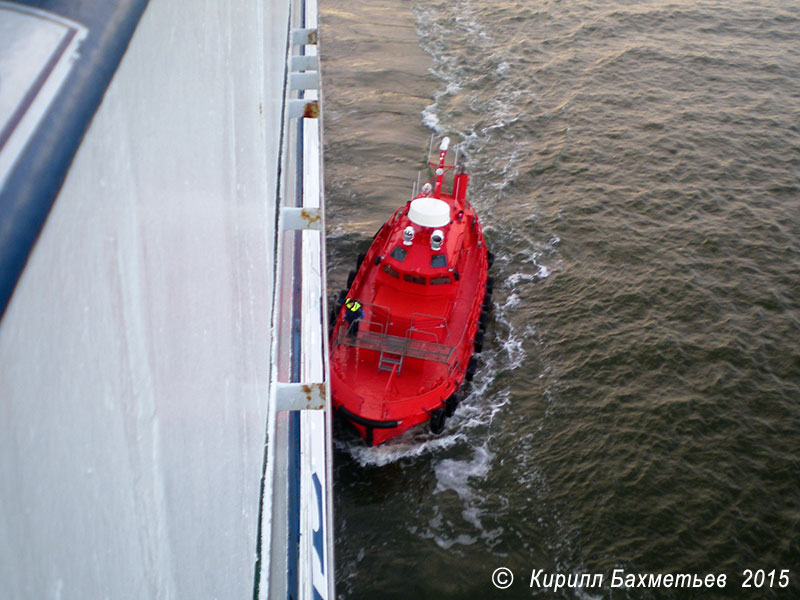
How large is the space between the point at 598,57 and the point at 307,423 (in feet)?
87.1

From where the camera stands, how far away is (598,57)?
86.9 ft

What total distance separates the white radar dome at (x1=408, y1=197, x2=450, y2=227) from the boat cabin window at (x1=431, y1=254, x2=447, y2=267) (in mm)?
780

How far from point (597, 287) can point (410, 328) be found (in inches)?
237

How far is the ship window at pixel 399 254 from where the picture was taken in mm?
14117

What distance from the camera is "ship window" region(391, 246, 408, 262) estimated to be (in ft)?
46.3

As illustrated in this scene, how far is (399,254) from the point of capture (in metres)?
14.2

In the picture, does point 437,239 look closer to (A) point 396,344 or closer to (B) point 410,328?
(B) point 410,328

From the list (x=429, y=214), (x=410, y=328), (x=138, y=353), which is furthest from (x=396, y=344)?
(x=138, y=353)

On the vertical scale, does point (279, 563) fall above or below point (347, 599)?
above

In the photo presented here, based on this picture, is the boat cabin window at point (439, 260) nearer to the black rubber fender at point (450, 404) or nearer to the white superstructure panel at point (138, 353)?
the black rubber fender at point (450, 404)

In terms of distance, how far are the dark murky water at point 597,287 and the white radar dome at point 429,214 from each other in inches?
130

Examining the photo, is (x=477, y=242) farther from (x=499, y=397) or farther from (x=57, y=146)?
(x=57, y=146)

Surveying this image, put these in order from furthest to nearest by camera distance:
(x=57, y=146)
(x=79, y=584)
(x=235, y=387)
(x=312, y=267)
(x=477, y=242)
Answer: (x=477, y=242)
(x=312, y=267)
(x=235, y=387)
(x=79, y=584)
(x=57, y=146)

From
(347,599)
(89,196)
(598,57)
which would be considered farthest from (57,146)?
(598,57)
